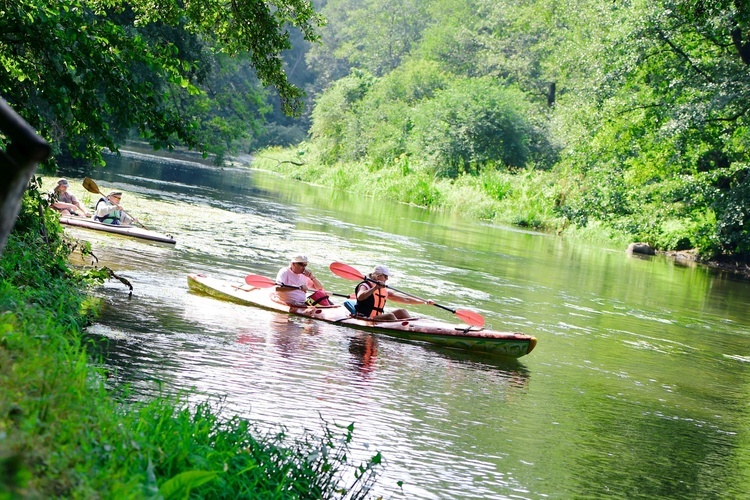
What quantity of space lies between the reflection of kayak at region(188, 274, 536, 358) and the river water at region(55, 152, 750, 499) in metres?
0.15

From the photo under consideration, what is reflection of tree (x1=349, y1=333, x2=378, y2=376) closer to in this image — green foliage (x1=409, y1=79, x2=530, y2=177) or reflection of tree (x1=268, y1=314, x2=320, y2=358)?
reflection of tree (x1=268, y1=314, x2=320, y2=358)

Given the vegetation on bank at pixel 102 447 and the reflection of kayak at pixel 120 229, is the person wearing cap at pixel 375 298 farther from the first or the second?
the vegetation on bank at pixel 102 447

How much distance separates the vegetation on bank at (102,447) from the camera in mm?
3143

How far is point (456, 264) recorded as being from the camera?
19.9m

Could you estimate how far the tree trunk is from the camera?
238 cm

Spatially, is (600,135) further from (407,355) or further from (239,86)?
(239,86)

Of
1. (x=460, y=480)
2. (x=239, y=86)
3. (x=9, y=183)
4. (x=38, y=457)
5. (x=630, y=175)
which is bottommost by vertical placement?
(x=460, y=480)

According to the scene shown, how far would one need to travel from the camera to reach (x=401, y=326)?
38.1 ft

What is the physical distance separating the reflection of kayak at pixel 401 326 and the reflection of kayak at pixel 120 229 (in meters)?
3.90

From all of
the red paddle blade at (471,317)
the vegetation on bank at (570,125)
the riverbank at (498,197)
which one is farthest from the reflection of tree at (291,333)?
the riverbank at (498,197)

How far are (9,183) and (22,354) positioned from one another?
1821 mm

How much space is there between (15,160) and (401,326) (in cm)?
938

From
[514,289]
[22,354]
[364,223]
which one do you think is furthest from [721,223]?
[22,354]

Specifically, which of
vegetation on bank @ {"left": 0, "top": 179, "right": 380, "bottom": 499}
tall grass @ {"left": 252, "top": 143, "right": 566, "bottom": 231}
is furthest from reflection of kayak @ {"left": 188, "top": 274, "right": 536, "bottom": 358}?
tall grass @ {"left": 252, "top": 143, "right": 566, "bottom": 231}
